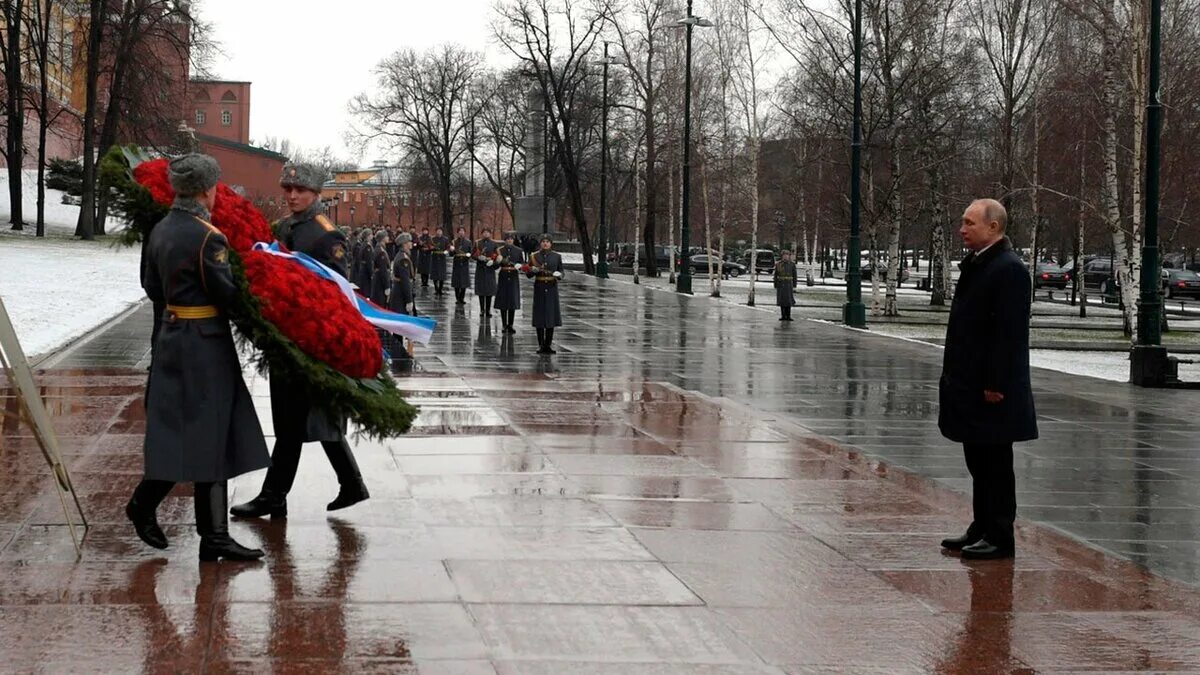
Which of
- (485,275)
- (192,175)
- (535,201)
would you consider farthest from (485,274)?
(535,201)

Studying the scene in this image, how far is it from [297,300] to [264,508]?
1.44 meters

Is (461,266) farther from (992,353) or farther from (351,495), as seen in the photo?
(992,353)

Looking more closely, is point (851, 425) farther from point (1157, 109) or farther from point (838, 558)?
point (1157, 109)

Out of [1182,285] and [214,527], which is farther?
[1182,285]

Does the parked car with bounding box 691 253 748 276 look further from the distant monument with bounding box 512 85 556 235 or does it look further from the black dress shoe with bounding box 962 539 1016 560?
the black dress shoe with bounding box 962 539 1016 560

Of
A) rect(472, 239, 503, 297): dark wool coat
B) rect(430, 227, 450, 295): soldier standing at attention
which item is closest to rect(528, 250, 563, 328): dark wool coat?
rect(472, 239, 503, 297): dark wool coat

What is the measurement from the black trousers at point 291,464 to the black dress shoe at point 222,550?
1020 mm

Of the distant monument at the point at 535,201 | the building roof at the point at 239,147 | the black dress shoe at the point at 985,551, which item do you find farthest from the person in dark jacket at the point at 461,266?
the building roof at the point at 239,147

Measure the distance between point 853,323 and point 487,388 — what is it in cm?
1679

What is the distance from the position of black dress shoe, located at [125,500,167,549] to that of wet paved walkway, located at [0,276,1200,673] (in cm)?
6

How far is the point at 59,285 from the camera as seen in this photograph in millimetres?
32031

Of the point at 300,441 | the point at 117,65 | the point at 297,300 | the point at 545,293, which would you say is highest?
the point at 117,65

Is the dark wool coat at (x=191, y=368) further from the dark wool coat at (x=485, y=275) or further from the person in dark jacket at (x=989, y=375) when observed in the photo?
the dark wool coat at (x=485, y=275)

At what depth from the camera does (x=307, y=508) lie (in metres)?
8.52
